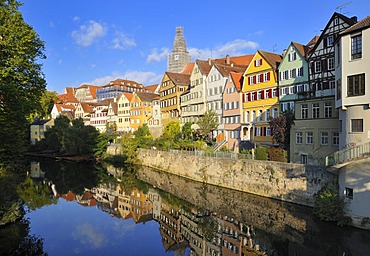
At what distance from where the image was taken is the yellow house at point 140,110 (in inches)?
2422

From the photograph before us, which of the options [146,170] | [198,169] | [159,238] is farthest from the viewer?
[146,170]

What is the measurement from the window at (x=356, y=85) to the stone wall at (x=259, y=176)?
204 inches

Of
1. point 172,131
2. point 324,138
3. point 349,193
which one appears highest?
point 172,131

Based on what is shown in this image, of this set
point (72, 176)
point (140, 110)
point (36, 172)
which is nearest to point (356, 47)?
point (72, 176)

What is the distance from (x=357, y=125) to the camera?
669 inches

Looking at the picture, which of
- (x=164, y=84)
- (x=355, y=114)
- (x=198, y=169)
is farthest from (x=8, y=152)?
(x=164, y=84)

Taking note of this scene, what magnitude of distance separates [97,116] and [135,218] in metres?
59.0

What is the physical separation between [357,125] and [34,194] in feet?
89.9

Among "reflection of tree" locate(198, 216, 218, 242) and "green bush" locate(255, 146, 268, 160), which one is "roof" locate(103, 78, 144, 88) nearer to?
"green bush" locate(255, 146, 268, 160)

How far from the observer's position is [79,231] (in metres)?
19.2

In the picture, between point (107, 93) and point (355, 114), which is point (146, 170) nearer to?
point (355, 114)

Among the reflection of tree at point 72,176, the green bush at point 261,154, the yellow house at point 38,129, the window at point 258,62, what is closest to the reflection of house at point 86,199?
the reflection of tree at point 72,176

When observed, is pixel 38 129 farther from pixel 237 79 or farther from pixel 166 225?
pixel 166 225

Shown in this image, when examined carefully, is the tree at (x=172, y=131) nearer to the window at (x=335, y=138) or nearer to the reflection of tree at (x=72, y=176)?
the reflection of tree at (x=72, y=176)
